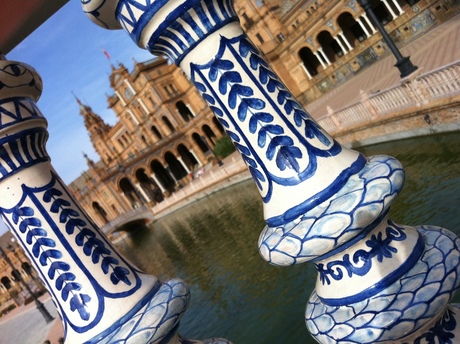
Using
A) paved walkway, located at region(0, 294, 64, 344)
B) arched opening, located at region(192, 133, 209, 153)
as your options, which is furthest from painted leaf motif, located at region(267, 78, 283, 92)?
arched opening, located at region(192, 133, 209, 153)

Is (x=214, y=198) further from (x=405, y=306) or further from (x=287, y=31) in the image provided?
(x=405, y=306)

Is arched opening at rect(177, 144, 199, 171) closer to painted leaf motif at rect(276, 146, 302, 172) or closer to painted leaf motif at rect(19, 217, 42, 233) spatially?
painted leaf motif at rect(19, 217, 42, 233)

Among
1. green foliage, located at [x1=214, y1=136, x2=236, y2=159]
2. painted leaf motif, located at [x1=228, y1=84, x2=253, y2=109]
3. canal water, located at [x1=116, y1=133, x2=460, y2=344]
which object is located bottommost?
canal water, located at [x1=116, y1=133, x2=460, y2=344]

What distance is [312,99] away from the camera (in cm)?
2756

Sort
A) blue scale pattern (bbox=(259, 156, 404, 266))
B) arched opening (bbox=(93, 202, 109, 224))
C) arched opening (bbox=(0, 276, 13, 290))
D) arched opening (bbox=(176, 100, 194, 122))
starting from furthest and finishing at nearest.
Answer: arched opening (bbox=(0, 276, 13, 290)) → arched opening (bbox=(93, 202, 109, 224)) → arched opening (bbox=(176, 100, 194, 122)) → blue scale pattern (bbox=(259, 156, 404, 266))

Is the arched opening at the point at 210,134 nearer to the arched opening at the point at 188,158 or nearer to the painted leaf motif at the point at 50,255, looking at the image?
the arched opening at the point at 188,158

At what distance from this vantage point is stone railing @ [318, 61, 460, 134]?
25.4ft

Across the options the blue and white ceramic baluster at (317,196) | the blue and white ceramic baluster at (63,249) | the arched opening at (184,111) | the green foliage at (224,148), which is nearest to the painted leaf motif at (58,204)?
the blue and white ceramic baluster at (63,249)

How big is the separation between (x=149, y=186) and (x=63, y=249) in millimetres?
40600

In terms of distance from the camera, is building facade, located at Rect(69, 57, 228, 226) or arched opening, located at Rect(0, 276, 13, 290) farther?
arched opening, located at Rect(0, 276, 13, 290)

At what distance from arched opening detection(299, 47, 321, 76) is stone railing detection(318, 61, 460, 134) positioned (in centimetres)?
1618

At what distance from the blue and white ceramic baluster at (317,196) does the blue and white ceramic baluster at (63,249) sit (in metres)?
0.47

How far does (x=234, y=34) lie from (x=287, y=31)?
1186 inches

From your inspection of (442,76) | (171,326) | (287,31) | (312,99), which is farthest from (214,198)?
(171,326)
